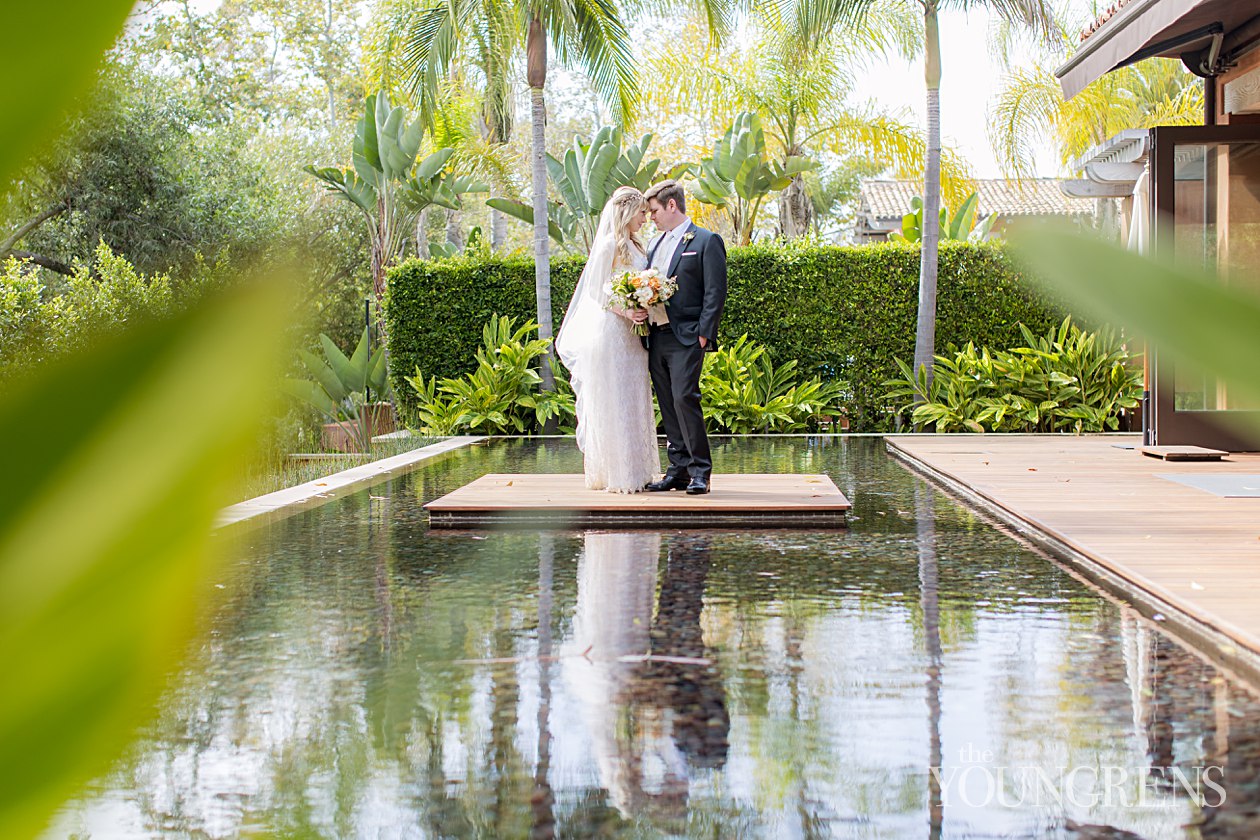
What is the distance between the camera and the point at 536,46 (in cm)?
1543

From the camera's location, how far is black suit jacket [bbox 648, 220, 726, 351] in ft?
27.3

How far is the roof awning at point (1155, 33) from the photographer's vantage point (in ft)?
29.2

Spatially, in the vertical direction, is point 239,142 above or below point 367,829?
above

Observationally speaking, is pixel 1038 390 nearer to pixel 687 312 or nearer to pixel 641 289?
pixel 687 312

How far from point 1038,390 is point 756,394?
3.29 metres

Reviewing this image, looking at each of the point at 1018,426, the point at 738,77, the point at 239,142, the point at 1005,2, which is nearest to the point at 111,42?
the point at 1018,426

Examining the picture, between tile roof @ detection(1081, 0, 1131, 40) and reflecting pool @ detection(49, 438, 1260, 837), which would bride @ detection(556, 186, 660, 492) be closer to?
reflecting pool @ detection(49, 438, 1260, 837)

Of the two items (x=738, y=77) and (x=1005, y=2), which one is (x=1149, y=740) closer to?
(x=1005, y=2)

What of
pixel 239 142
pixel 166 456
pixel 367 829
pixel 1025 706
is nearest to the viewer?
pixel 166 456

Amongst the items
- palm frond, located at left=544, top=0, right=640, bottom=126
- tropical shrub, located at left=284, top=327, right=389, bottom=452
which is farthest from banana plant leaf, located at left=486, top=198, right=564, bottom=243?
tropical shrub, located at left=284, top=327, right=389, bottom=452

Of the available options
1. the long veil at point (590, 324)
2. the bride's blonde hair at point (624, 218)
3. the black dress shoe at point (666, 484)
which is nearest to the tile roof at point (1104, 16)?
the bride's blonde hair at point (624, 218)

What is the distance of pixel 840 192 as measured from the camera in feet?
176

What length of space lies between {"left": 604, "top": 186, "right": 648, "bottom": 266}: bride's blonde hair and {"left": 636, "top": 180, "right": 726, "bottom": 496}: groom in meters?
0.12

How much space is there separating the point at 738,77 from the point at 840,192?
91.2 feet
